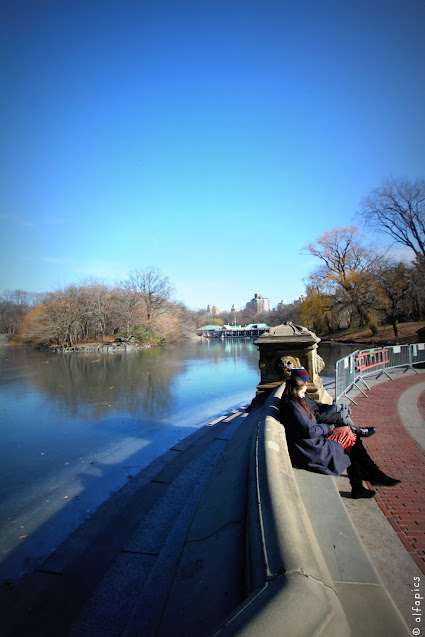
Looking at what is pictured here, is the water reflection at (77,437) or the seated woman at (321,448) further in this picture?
the water reflection at (77,437)

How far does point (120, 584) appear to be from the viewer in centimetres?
279

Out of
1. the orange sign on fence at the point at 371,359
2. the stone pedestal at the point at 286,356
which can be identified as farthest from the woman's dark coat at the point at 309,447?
the orange sign on fence at the point at 371,359

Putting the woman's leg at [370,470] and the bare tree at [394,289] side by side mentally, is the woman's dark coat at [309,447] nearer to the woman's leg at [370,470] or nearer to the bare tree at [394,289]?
the woman's leg at [370,470]

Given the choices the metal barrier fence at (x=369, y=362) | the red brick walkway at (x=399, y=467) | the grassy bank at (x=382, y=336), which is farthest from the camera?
the grassy bank at (x=382, y=336)

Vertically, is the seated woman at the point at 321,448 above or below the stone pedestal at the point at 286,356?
below

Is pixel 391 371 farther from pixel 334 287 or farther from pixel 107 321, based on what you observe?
pixel 107 321

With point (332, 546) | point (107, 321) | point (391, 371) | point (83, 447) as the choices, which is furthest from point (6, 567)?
point (107, 321)

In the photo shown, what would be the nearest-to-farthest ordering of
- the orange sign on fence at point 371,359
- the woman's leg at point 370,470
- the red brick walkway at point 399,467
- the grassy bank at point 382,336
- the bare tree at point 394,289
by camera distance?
the red brick walkway at point 399,467 < the woman's leg at point 370,470 < the orange sign on fence at point 371,359 < the grassy bank at point 382,336 < the bare tree at point 394,289

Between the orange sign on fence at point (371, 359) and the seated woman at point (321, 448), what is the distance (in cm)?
664

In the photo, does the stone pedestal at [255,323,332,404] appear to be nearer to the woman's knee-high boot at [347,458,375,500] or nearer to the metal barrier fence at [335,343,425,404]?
the metal barrier fence at [335,343,425,404]

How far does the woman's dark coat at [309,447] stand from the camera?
329cm

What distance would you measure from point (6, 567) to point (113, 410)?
22.6 feet

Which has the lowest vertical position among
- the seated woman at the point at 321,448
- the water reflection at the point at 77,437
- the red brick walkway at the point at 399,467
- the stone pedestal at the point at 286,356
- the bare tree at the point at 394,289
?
the water reflection at the point at 77,437

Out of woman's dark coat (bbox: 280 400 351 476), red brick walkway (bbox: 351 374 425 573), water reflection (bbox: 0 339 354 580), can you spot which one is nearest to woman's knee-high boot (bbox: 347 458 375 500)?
red brick walkway (bbox: 351 374 425 573)
